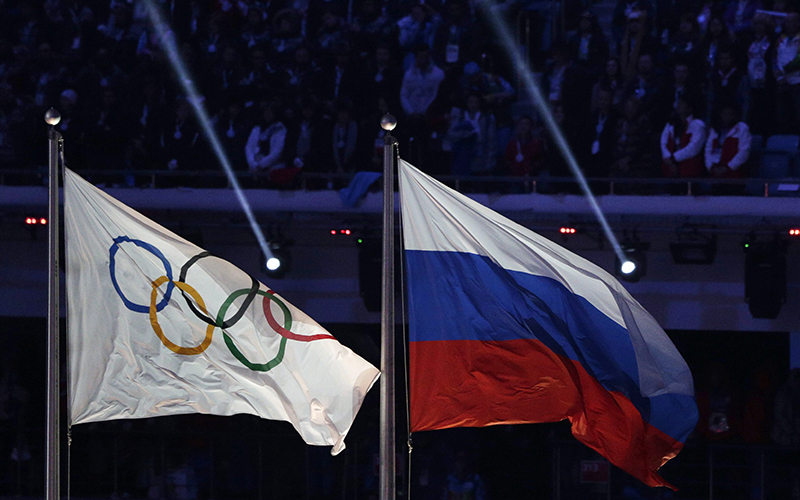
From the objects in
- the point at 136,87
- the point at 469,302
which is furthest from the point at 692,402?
the point at 136,87

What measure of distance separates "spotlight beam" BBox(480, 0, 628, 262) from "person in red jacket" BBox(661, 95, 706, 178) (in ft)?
2.64

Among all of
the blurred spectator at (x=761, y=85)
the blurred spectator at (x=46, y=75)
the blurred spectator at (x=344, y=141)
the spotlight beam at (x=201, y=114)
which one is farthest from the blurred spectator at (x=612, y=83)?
the blurred spectator at (x=46, y=75)

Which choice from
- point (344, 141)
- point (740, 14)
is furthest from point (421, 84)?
point (740, 14)

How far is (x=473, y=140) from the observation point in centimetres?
1119

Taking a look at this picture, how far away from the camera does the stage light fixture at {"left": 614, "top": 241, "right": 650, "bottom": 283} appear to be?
1112cm

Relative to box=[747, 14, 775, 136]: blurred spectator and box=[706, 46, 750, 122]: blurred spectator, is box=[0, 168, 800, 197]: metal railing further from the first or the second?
box=[706, 46, 750, 122]: blurred spectator

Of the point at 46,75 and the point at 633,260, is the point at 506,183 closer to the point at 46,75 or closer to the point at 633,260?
the point at 633,260

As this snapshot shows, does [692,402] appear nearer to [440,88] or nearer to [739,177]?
[739,177]

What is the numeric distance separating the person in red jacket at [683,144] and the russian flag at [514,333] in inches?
186

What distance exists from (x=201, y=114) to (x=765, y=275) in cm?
619

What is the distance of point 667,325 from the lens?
1218 centimetres

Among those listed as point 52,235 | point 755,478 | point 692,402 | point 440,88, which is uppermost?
point 440,88

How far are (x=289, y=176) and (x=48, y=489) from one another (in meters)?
5.12

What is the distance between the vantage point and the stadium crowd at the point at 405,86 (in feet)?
36.3
